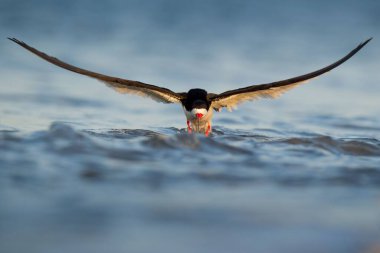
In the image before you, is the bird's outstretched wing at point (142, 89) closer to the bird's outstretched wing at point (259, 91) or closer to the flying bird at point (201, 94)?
the flying bird at point (201, 94)

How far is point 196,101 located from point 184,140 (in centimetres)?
266

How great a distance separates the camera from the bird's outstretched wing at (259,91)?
10.3m

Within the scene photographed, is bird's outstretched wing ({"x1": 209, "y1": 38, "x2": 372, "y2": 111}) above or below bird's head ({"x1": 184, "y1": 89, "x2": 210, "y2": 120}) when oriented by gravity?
above

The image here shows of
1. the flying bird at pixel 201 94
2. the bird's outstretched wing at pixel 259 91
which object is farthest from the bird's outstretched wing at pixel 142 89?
the bird's outstretched wing at pixel 259 91

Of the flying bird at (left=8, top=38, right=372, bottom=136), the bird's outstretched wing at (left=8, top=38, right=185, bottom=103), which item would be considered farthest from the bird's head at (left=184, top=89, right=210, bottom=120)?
the bird's outstretched wing at (left=8, top=38, right=185, bottom=103)

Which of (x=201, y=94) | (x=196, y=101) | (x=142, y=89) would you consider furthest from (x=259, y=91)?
(x=142, y=89)

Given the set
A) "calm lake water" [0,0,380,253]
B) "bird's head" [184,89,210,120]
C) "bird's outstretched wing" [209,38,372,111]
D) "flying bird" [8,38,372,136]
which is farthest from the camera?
"bird's head" [184,89,210,120]

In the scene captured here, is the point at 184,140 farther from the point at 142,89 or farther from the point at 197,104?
the point at 142,89

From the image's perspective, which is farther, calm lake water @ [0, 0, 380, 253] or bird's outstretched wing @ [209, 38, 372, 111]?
bird's outstretched wing @ [209, 38, 372, 111]

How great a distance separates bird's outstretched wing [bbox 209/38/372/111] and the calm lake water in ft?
2.14

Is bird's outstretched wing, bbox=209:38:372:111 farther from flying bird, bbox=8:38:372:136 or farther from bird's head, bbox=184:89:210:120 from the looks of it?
bird's head, bbox=184:89:210:120

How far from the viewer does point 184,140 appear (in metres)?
8.20

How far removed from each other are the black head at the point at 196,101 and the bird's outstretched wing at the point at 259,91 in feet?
1.26

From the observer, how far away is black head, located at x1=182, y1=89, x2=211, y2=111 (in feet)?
→ 35.2
